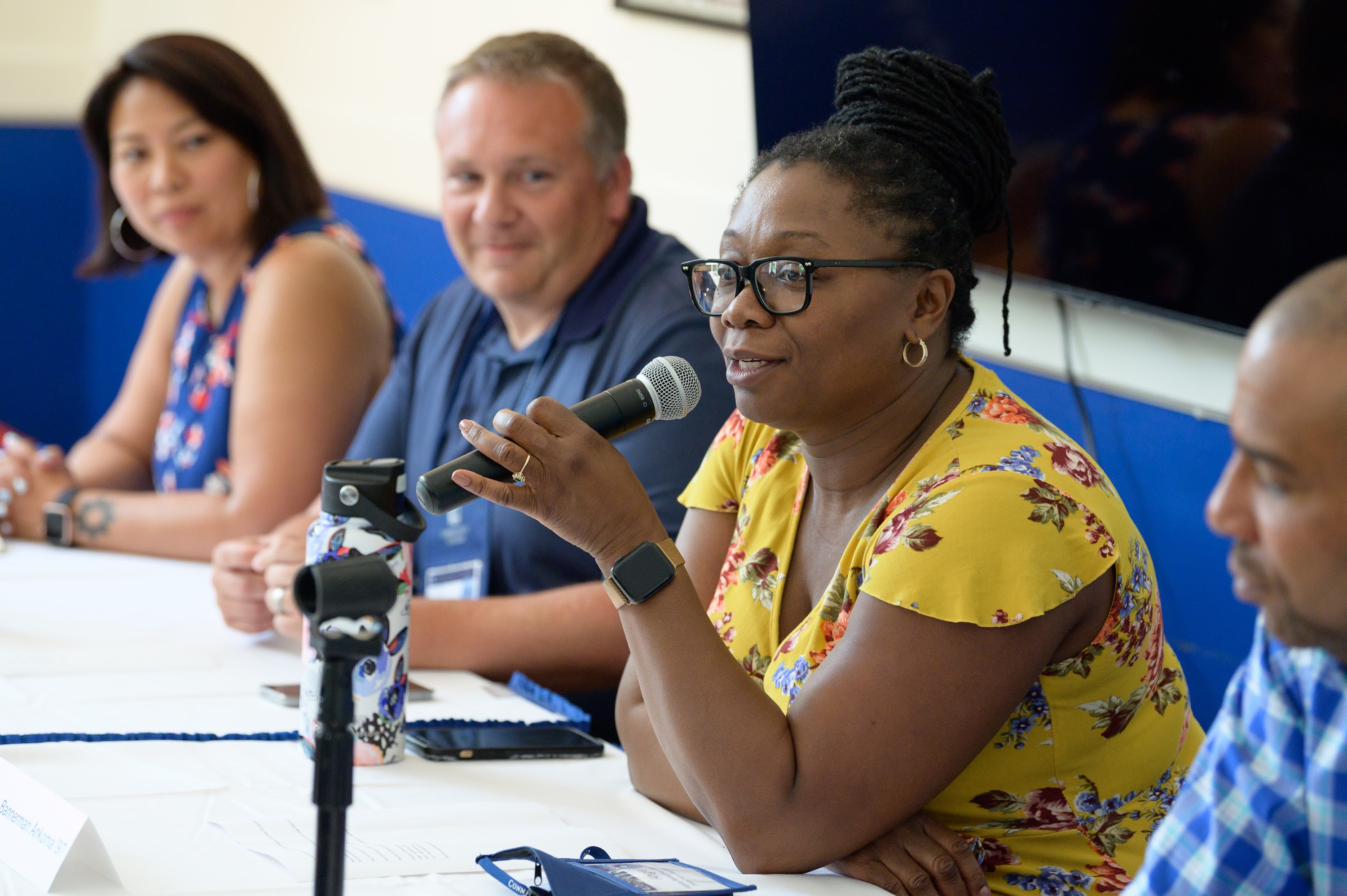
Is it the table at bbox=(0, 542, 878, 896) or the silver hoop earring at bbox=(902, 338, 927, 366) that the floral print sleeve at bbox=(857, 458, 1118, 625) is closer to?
the silver hoop earring at bbox=(902, 338, 927, 366)

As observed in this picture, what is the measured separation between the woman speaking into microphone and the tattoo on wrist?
1.35 meters

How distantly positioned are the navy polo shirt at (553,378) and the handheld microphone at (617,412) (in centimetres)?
57

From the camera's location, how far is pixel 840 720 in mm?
1191

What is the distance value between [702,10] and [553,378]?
1273 millimetres

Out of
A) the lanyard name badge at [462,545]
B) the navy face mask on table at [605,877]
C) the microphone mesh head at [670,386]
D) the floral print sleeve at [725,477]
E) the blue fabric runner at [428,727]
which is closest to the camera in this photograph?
the navy face mask on table at [605,877]

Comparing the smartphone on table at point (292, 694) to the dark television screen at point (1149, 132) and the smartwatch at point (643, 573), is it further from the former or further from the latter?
the dark television screen at point (1149, 132)

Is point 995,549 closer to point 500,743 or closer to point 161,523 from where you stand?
point 500,743

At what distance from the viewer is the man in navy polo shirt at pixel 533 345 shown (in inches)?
74.4

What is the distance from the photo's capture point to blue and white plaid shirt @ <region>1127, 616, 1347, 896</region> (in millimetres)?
876

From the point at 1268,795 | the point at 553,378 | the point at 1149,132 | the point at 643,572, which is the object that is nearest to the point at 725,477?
the point at 643,572

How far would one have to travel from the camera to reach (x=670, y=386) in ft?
4.36

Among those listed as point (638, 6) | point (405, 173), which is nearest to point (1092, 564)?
point (638, 6)

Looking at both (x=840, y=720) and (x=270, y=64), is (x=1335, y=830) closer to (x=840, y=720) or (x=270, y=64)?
(x=840, y=720)

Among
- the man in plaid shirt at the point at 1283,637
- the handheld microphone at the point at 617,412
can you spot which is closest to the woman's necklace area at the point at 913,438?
the handheld microphone at the point at 617,412
